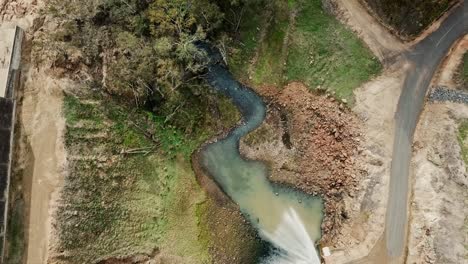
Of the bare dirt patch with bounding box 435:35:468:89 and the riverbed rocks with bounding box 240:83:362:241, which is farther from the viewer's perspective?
the riverbed rocks with bounding box 240:83:362:241

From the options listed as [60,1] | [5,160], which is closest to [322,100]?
[60,1]

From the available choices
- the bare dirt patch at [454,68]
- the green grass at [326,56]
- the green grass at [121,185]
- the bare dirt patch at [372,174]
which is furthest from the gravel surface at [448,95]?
the green grass at [121,185]

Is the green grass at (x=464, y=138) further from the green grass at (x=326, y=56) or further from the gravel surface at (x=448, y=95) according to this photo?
the green grass at (x=326, y=56)

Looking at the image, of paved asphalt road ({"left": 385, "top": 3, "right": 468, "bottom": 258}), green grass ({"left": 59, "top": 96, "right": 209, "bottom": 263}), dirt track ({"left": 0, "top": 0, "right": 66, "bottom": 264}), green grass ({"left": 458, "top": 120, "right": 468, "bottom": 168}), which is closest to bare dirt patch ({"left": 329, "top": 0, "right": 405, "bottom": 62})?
paved asphalt road ({"left": 385, "top": 3, "right": 468, "bottom": 258})

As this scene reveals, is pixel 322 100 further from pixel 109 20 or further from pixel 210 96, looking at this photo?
pixel 109 20

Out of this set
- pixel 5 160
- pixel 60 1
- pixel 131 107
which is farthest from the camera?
pixel 131 107

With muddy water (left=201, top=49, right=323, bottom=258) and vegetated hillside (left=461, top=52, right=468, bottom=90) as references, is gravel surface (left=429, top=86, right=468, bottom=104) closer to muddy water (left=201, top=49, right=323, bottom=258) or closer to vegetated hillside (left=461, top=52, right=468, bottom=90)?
vegetated hillside (left=461, top=52, right=468, bottom=90)

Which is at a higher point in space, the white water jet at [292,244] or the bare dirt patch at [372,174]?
the bare dirt patch at [372,174]
